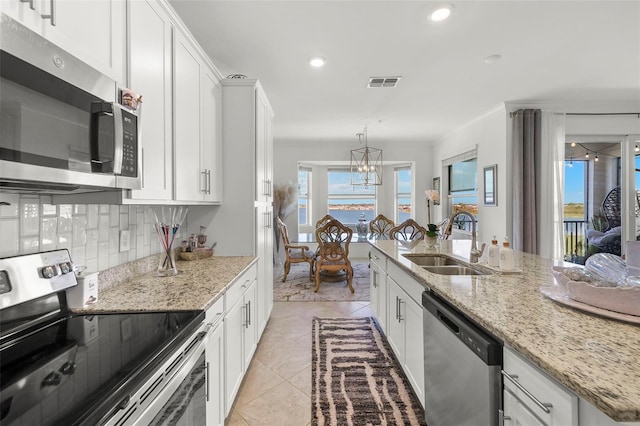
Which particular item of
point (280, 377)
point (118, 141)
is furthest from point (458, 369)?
point (118, 141)

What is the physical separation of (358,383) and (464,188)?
14.0 ft

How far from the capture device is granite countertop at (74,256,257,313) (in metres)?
1.25

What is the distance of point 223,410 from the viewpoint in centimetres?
154

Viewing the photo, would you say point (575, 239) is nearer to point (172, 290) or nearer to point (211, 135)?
point (211, 135)

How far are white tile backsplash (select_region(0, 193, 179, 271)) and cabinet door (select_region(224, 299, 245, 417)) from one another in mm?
701

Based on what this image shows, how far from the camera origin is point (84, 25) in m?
1.02

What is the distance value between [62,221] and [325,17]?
1.98 meters

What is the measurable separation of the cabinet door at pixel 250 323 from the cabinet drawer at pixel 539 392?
153 cm

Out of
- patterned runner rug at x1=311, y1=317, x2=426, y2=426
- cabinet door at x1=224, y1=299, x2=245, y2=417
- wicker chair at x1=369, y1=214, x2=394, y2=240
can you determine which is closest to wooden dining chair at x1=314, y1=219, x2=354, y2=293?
patterned runner rug at x1=311, y1=317, x2=426, y2=426

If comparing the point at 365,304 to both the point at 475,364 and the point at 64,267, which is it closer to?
the point at 475,364

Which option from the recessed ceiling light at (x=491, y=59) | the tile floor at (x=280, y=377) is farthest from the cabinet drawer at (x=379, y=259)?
the recessed ceiling light at (x=491, y=59)

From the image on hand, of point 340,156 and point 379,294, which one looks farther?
point 340,156

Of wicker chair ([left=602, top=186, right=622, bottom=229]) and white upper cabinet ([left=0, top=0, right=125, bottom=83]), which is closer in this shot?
white upper cabinet ([left=0, top=0, right=125, bottom=83])

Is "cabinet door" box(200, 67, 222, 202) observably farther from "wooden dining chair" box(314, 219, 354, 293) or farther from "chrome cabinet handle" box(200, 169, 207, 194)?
"wooden dining chair" box(314, 219, 354, 293)
